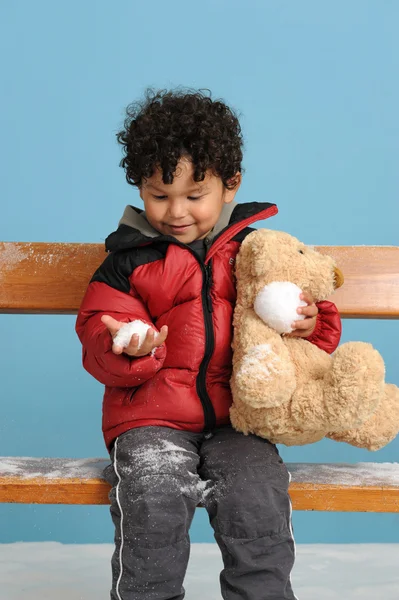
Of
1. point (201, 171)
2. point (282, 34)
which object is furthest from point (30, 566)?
point (282, 34)

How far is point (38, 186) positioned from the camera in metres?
2.88

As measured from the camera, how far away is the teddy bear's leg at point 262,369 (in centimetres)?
140

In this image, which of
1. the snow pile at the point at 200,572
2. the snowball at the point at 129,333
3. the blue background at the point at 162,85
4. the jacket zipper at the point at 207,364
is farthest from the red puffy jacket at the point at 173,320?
the blue background at the point at 162,85

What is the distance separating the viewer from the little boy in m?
1.35

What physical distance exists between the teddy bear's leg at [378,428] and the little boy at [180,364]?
0.49 feet

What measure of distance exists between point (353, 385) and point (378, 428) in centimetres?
20

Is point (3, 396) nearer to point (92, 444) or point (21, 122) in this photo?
point (92, 444)

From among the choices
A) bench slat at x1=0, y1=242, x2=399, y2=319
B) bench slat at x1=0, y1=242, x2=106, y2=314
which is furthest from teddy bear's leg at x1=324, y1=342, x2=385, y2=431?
A: bench slat at x1=0, y1=242, x2=106, y2=314

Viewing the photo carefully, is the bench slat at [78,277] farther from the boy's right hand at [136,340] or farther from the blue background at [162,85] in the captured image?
the blue background at [162,85]

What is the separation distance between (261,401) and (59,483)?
0.39 m

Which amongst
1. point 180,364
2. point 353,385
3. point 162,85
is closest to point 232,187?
point 180,364

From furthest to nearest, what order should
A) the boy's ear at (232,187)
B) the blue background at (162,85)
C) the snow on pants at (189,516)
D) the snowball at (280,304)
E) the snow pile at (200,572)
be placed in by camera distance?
the blue background at (162,85) < the snow pile at (200,572) < the boy's ear at (232,187) < the snowball at (280,304) < the snow on pants at (189,516)

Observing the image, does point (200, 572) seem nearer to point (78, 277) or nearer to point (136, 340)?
point (78, 277)

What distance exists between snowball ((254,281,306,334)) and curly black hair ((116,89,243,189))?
27 centimetres
